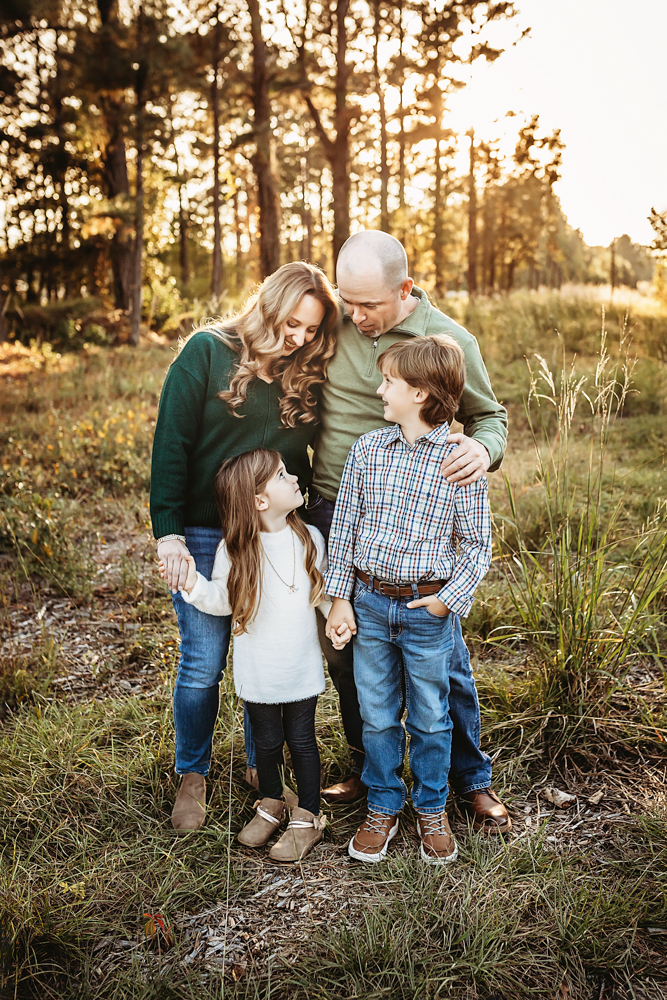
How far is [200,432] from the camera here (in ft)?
8.20

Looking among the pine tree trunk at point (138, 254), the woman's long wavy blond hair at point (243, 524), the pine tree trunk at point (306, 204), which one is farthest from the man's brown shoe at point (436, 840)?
the pine tree trunk at point (306, 204)

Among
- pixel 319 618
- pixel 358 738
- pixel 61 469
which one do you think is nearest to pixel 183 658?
pixel 319 618

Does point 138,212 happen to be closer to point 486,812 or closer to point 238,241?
point 486,812

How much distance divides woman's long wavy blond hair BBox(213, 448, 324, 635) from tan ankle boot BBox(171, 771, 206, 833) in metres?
0.64

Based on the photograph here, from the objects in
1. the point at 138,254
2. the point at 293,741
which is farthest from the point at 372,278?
the point at 138,254

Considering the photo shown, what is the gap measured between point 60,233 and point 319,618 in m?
27.1

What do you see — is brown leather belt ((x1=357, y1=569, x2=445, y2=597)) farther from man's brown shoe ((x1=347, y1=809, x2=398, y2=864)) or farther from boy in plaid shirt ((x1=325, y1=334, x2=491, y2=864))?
man's brown shoe ((x1=347, y1=809, x2=398, y2=864))

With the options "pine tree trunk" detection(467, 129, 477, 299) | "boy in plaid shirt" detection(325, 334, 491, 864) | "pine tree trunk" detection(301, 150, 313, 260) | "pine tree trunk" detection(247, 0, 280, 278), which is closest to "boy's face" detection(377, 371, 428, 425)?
"boy in plaid shirt" detection(325, 334, 491, 864)

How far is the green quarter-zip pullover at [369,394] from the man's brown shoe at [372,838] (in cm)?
115

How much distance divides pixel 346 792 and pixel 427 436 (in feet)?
4.66

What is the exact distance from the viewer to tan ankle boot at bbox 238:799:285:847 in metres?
2.45

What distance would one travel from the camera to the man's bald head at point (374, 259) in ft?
7.56

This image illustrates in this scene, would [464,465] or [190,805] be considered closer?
[464,465]

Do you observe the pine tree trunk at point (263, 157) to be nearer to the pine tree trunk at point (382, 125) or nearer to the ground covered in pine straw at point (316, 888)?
→ the pine tree trunk at point (382, 125)
